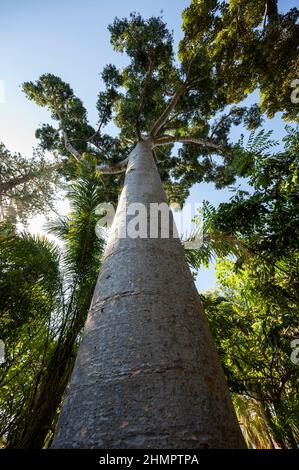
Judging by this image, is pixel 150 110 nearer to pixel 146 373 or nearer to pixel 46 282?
pixel 46 282

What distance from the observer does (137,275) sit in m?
1.38

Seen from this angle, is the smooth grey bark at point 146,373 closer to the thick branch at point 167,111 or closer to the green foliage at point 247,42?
the thick branch at point 167,111

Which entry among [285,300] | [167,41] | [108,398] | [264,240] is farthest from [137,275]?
[167,41]

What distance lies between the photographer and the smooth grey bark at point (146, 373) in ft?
2.50

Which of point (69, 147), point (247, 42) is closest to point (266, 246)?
point (247, 42)

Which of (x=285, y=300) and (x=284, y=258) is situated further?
(x=285, y=300)

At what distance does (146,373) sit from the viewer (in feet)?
2.96

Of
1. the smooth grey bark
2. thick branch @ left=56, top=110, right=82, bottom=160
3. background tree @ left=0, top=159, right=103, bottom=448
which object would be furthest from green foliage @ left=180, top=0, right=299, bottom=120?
the smooth grey bark

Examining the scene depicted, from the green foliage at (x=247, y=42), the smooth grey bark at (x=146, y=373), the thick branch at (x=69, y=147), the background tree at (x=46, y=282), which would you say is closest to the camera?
the smooth grey bark at (x=146, y=373)

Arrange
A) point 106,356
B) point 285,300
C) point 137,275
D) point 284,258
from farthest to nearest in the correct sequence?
point 285,300, point 284,258, point 137,275, point 106,356

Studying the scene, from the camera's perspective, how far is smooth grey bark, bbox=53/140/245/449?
0.76 m

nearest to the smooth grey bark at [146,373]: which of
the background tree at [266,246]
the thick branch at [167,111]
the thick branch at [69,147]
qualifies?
the background tree at [266,246]
